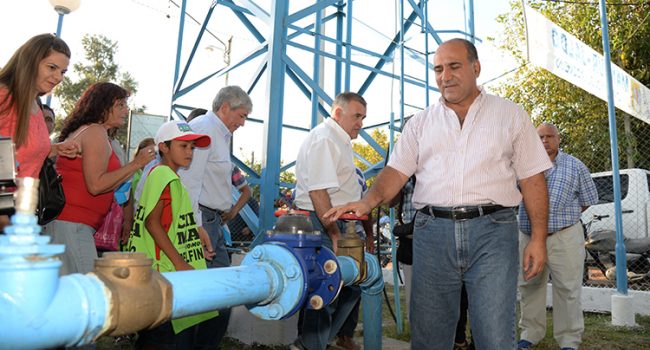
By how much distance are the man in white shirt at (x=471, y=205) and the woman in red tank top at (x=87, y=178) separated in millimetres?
1153

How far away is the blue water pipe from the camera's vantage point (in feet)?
2.79

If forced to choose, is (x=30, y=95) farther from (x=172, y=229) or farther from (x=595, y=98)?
(x=595, y=98)

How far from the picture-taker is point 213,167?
3.76 m

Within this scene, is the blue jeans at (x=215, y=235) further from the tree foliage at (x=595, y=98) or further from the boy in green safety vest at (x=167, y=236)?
the tree foliage at (x=595, y=98)

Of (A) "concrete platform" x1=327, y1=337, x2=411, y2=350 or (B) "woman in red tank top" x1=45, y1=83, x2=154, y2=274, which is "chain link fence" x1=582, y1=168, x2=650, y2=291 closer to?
(A) "concrete platform" x1=327, y1=337, x2=411, y2=350

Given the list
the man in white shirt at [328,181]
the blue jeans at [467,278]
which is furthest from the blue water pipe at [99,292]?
the man in white shirt at [328,181]

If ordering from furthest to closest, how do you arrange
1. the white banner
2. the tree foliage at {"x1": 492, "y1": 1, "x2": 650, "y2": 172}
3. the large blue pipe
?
the tree foliage at {"x1": 492, "y1": 1, "x2": 650, "y2": 172} < the white banner < the large blue pipe

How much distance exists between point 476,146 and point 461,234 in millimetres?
432

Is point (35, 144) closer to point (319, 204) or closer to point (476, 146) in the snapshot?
point (319, 204)

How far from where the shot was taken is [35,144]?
239 cm

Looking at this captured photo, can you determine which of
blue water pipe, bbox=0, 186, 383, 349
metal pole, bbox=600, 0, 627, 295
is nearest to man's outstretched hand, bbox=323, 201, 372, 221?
blue water pipe, bbox=0, 186, 383, 349

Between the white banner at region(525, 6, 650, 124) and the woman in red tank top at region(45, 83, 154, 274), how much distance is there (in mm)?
3671

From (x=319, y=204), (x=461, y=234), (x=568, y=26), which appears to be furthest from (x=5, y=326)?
(x=568, y=26)

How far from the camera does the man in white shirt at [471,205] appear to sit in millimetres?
2475
